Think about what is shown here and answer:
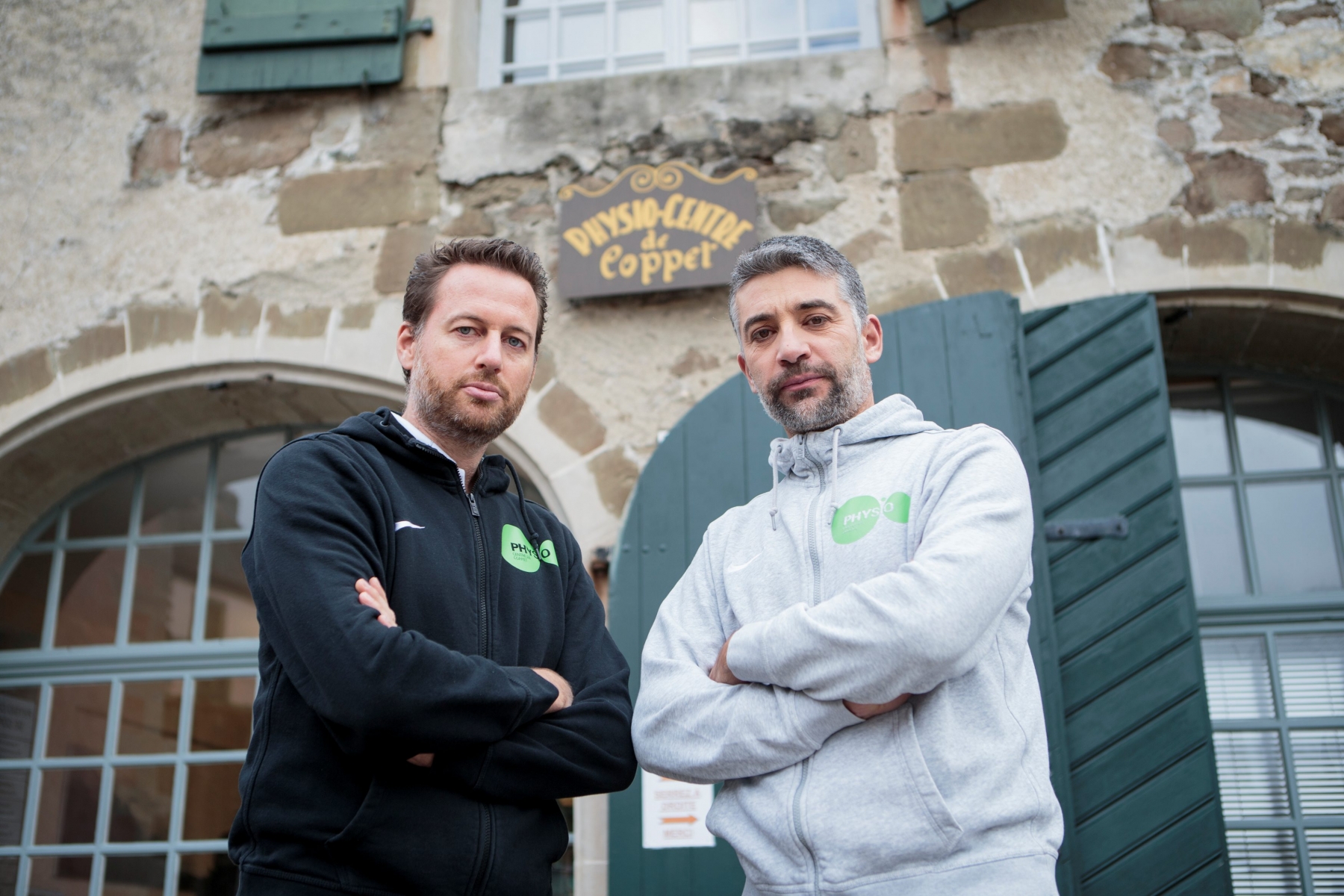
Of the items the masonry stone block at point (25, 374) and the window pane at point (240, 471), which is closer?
the masonry stone block at point (25, 374)

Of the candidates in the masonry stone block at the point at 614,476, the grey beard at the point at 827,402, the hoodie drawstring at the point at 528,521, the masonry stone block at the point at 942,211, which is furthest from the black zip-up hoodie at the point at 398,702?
the masonry stone block at the point at 942,211

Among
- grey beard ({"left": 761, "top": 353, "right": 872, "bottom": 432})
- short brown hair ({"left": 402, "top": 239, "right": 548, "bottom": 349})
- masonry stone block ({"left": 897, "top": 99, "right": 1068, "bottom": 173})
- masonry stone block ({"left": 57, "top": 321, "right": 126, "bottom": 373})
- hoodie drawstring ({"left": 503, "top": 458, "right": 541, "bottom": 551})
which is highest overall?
masonry stone block ({"left": 897, "top": 99, "right": 1068, "bottom": 173})

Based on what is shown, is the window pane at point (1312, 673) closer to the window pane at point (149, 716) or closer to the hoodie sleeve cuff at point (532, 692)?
the hoodie sleeve cuff at point (532, 692)

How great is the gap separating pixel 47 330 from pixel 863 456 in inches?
145

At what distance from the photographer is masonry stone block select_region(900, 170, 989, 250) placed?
3.79 m

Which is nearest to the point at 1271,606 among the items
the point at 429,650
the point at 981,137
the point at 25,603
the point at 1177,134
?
the point at 1177,134

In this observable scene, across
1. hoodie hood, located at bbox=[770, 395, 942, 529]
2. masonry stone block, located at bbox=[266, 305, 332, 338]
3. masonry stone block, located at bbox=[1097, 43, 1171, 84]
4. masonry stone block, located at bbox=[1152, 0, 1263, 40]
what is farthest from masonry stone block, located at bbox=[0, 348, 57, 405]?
masonry stone block, located at bbox=[1152, 0, 1263, 40]

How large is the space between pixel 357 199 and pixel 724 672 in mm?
3108

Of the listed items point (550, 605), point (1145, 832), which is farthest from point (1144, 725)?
point (550, 605)

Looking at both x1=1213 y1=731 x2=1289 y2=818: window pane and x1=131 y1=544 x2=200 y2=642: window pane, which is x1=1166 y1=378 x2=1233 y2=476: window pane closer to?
x1=1213 y1=731 x2=1289 y2=818: window pane

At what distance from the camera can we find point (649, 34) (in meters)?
4.50

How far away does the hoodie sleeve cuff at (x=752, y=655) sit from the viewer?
1.62m

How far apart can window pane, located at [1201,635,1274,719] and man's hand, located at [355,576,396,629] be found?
10.00ft

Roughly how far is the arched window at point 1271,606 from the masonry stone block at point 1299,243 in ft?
1.88
